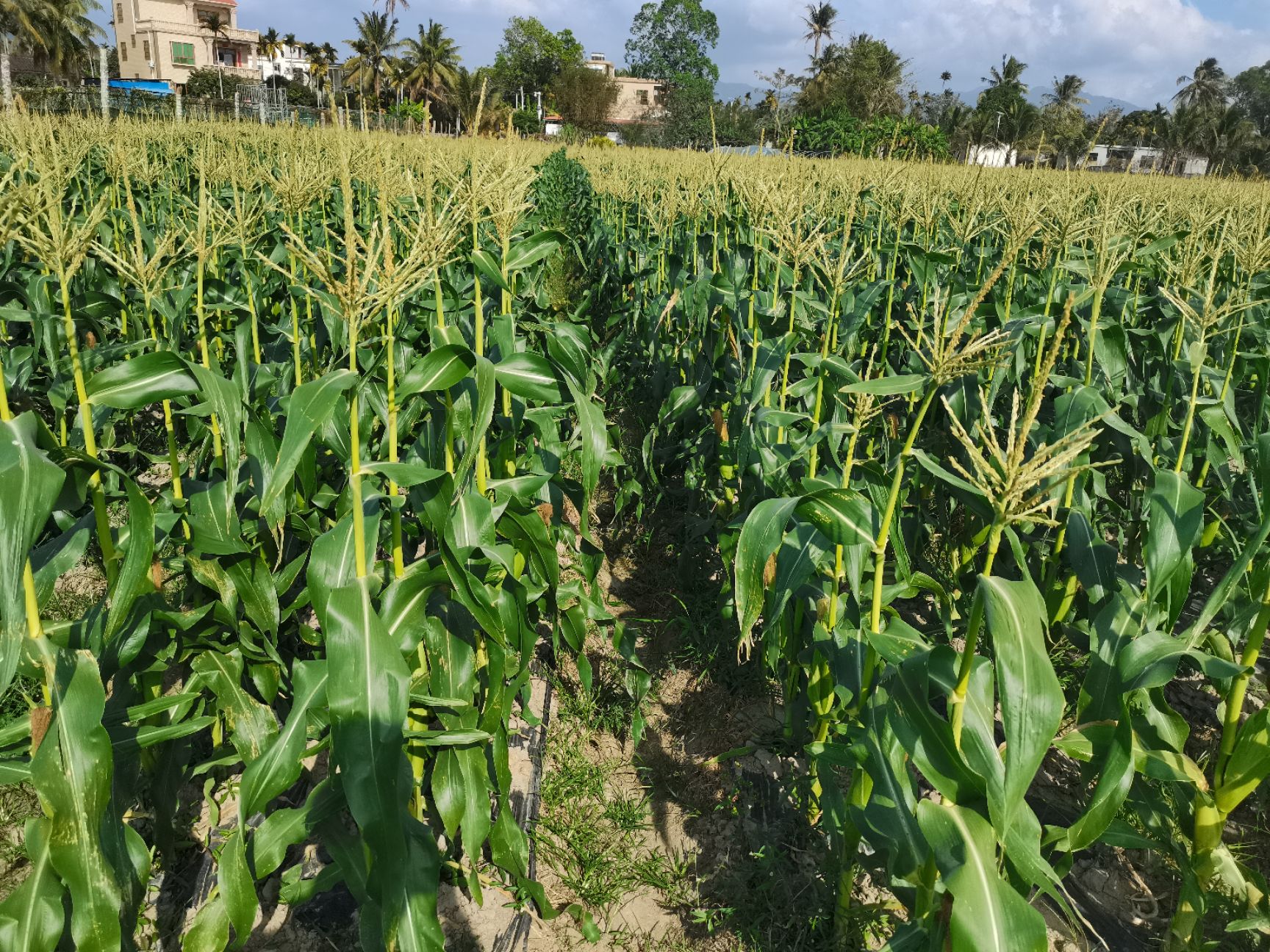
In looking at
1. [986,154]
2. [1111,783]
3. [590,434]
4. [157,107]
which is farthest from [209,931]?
[157,107]

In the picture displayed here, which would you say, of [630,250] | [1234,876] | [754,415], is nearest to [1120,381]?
[754,415]

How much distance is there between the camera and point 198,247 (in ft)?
9.61

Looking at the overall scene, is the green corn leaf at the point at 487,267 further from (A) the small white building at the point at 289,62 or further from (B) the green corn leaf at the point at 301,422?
(A) the small white building at the point at 289,62

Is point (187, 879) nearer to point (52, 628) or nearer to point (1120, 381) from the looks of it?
point (52, 628)

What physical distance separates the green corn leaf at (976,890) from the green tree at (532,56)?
78.8 metres

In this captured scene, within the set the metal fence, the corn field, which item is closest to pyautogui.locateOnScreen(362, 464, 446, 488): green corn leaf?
the corn field

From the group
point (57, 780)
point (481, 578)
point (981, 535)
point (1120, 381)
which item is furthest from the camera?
point (1120, 381)

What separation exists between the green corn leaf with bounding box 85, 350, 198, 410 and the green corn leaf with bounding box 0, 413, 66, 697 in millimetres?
348

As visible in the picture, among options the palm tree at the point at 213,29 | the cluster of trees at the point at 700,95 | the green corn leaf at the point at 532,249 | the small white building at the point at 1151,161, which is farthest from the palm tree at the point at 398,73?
the green corn leaf at the point at 532,249

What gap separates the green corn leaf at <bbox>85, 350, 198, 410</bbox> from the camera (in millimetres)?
2092

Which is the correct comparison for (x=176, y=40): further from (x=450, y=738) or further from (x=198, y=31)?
(x=450, y=738)

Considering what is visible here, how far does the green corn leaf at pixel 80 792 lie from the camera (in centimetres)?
175

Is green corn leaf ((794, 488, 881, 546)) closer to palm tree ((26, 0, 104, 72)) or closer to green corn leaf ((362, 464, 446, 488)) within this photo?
green corn leaf ((362, 464, 446, 488))

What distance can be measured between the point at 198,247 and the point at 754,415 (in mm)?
2217
